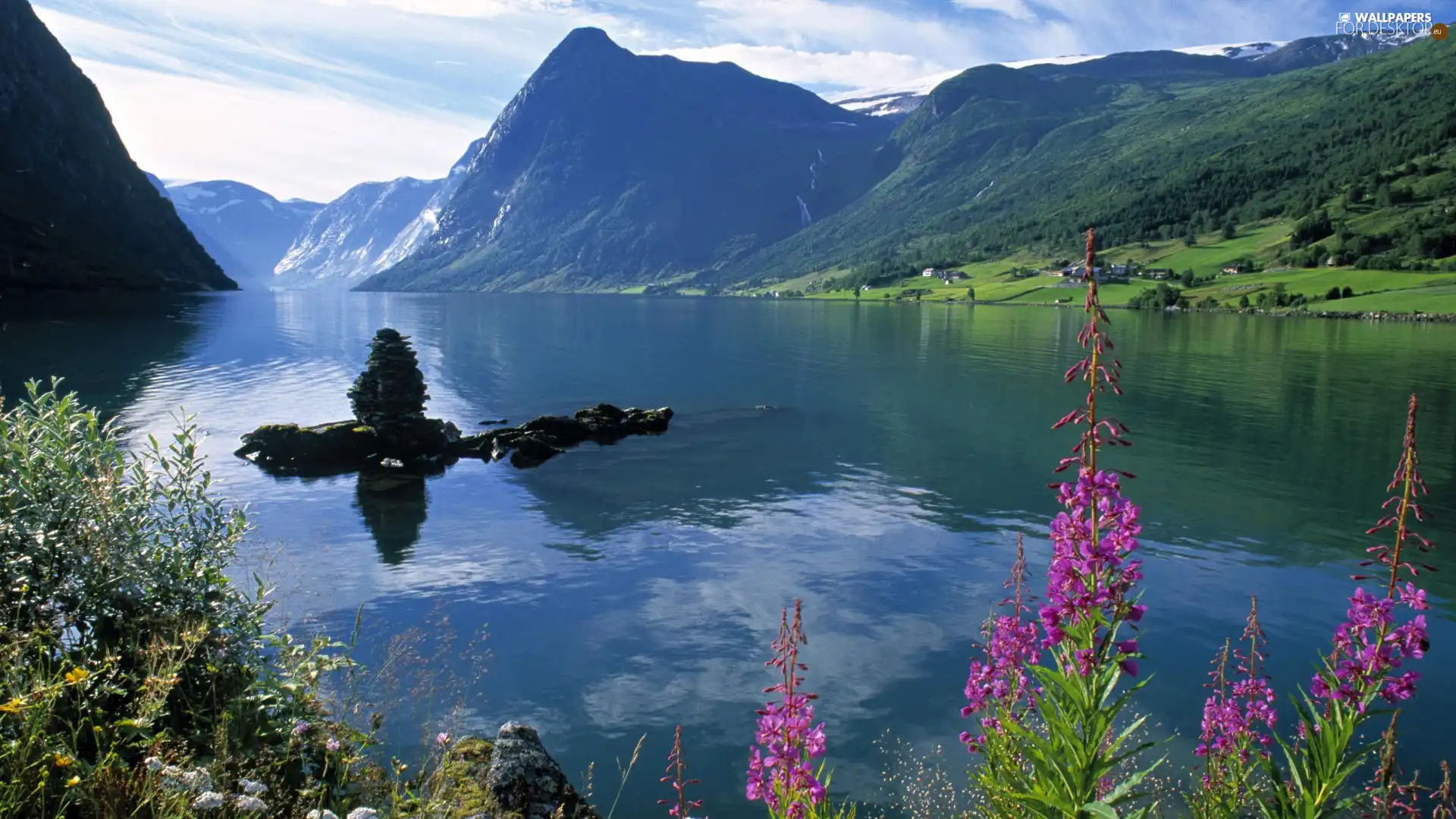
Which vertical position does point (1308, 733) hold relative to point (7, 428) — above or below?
below

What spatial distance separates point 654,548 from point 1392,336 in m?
116

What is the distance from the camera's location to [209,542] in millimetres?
9977

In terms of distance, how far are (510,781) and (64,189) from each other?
20610 cm

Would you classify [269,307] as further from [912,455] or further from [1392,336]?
[1392,336]

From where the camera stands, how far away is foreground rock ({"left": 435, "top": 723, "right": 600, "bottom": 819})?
10.6m

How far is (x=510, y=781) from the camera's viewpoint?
11320 millimetres

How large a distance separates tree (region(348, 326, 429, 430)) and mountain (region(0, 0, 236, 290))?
412 ft

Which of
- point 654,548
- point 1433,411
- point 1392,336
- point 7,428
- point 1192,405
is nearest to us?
point 7,428

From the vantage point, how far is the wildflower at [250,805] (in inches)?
243

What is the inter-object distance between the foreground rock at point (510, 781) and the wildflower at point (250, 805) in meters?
3.99

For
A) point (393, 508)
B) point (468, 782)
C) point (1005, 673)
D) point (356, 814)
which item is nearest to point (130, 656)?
point (356, 814)

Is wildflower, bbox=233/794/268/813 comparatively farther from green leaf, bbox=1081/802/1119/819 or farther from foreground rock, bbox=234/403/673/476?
foreground rock, bbox=234/403/673/476

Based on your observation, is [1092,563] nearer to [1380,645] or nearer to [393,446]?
Answer: [1380,645]

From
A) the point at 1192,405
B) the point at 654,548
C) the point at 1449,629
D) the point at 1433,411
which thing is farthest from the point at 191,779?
the point at 1433,411
